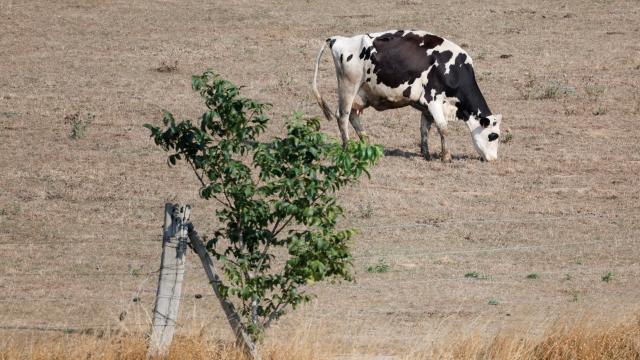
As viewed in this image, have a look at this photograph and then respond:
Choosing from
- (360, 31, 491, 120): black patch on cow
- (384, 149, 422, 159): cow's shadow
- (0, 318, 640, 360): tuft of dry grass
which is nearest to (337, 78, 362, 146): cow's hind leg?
(360, 31, 491, 120): black patch on cow

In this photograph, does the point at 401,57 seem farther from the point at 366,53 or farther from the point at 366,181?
the point at 366,181

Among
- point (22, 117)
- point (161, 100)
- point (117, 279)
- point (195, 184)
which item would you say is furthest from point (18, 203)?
point (161, 100)

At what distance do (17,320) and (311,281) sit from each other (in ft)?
10.6

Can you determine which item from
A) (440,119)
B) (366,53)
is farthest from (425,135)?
(366,53)

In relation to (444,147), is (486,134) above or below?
above

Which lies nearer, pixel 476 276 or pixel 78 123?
pixel 476 276

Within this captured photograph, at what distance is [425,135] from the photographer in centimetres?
2034

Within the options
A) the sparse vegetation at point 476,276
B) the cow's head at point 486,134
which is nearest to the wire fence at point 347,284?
the sparse vegetation at point 476,276

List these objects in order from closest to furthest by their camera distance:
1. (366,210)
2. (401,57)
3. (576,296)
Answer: (576,296) < (366,210) < (401,57)

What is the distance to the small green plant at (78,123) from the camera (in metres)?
21.2

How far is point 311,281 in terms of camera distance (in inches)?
384

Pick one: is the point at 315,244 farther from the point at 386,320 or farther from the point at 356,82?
the point at 356,82

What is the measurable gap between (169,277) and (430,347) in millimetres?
2161

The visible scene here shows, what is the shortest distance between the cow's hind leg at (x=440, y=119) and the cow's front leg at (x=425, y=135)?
270 mm
